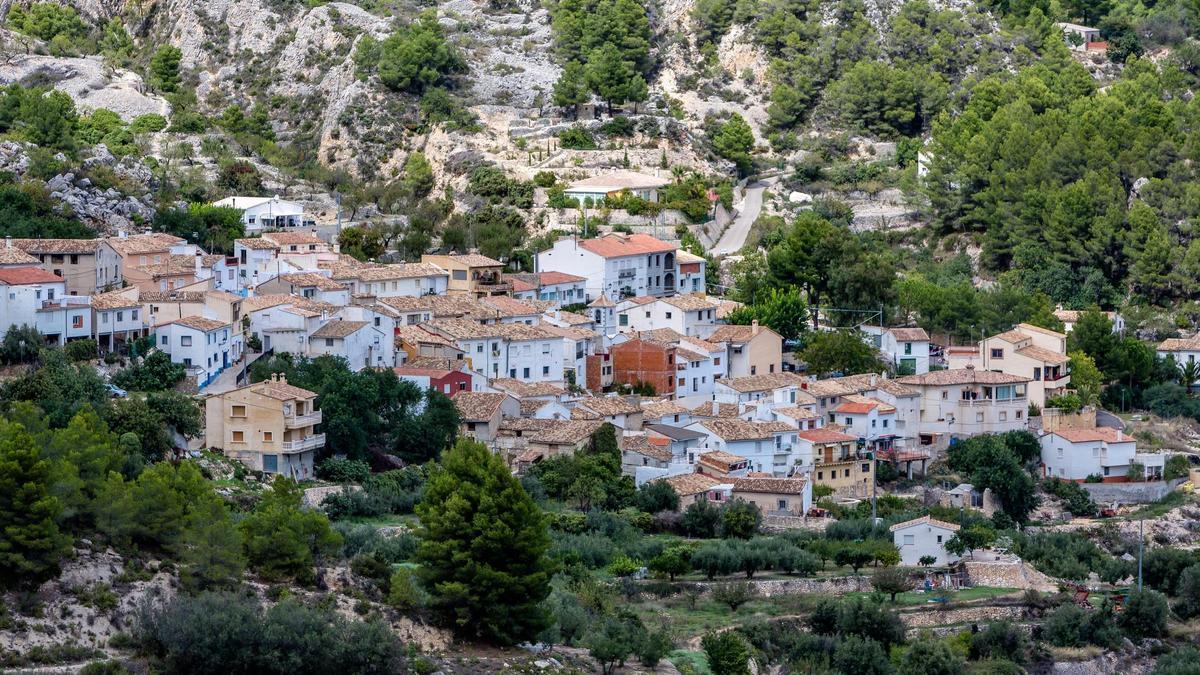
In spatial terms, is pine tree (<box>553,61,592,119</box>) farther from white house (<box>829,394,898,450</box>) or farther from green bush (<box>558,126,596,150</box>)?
white house (<box>829,394,898,450</box>)

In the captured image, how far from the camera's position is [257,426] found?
190 feet

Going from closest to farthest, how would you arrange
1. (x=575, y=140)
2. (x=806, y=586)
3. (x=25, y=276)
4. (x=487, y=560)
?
(x=487, y=560) → (x=806, y=586) → (x=25, y=276) → (x=575, y=140)

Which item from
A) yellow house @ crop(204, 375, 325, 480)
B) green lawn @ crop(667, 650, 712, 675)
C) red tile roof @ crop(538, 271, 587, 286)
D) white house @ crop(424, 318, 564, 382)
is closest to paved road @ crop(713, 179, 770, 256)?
red tile roof @ crop(538, 271, 587, 286)

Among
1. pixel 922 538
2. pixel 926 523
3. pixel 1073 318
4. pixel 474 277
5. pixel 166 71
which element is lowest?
pixel 922 538

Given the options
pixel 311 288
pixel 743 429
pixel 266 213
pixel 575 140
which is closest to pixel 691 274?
pixel 575 140

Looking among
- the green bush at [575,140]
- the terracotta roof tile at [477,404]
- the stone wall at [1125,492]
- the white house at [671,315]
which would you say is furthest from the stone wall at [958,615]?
the green bush at [575,140]

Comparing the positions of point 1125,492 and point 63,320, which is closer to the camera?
point 63,320

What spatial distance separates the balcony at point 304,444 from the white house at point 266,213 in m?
21.9

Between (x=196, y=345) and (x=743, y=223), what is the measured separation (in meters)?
28.3

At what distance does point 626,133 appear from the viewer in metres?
91.8

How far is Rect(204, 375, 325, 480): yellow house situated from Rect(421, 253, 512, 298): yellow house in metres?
16.0

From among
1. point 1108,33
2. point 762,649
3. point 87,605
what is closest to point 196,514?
point 87,605

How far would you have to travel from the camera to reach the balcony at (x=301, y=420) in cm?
5800

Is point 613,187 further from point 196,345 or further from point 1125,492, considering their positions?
point 196,345
